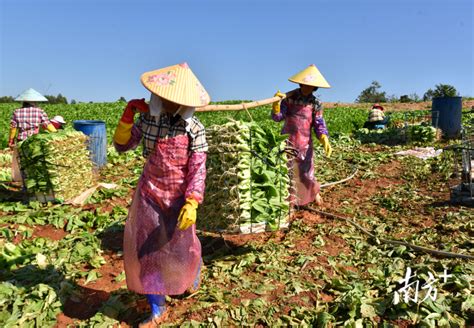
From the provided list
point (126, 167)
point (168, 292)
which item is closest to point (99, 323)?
point (168, 292)

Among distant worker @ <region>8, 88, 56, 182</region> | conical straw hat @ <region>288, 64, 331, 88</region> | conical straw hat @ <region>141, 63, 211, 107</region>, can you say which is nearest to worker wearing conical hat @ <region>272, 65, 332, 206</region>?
conical straw hat @ <region>288, 64, 331, 88</region>

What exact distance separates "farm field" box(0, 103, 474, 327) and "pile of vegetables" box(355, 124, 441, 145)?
5.50 m

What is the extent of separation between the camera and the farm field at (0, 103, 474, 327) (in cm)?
329

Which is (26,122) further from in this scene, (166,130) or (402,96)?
(402,96)

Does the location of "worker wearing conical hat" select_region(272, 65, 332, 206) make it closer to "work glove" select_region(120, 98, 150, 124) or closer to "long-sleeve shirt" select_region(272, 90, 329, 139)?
"long-sleeve shirt" select_region(272, 90, 329, 139)

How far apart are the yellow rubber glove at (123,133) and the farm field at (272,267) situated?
141cm

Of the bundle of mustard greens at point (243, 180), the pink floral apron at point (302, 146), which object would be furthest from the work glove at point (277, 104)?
the bundle of mustard greens at point (243, 180)

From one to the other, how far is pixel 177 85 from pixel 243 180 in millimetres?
1365

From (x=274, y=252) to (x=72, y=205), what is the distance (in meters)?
3.37

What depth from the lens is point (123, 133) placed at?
3.01 m

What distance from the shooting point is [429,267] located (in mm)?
3900

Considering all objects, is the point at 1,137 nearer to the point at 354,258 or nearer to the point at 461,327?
the point at 354,258

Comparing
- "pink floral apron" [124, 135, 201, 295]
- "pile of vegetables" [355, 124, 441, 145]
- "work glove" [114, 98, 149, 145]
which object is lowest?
"pink floral apron" [124, 135, 201, 295]

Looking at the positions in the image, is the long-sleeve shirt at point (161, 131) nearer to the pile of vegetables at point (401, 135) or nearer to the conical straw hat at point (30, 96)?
the conical straw hat at point (30, 96)
